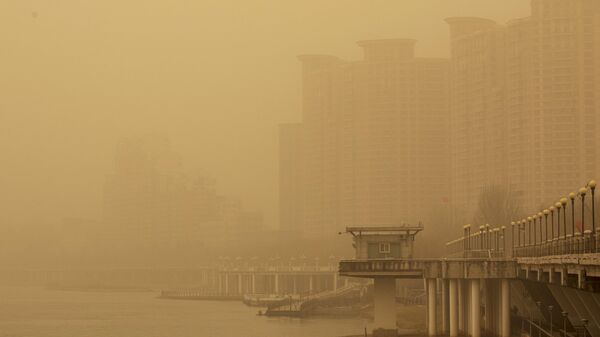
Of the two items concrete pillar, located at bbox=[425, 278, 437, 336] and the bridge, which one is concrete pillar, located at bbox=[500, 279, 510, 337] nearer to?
the bridge

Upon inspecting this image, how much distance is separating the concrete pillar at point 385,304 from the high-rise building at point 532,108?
8438cm

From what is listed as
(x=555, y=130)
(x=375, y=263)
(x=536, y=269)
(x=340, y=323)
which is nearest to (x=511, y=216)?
(x=340, y=323)

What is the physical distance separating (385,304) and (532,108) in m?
97.3

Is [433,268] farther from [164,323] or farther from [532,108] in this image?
[532,108]

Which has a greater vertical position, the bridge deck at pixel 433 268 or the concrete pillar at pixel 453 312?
the bridge deck at pixel 433 268

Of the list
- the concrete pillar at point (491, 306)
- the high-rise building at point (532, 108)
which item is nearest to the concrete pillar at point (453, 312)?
the concrete pillar at point (491, 306)

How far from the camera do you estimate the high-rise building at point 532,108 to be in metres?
150

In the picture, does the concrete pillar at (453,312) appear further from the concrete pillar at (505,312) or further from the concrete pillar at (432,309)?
the concrete pillar at (505,312)

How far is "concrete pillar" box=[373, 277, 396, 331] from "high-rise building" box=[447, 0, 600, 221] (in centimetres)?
8438

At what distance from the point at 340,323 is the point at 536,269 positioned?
4671cm

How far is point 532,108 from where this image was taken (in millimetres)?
154500

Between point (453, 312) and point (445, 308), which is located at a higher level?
point (453, 312)

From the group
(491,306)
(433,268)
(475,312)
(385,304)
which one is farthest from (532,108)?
(475,312)

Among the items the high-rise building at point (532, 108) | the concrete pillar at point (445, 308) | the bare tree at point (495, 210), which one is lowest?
the concrete pillar at point (445, 308)
